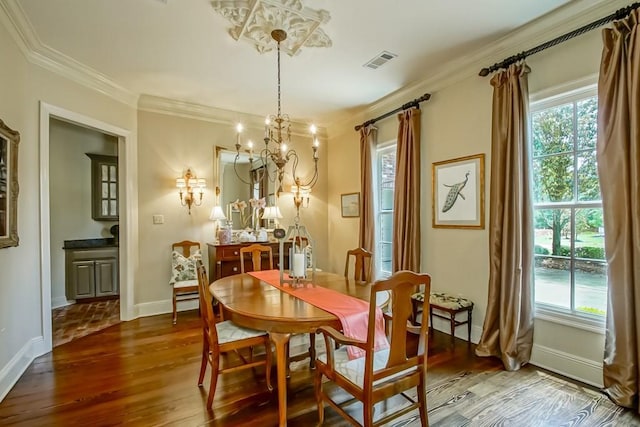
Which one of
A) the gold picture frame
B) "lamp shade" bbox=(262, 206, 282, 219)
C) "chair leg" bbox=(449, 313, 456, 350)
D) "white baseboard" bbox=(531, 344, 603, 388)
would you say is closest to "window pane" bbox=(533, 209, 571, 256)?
"white baseboard" bbox=(531, 344, 603, 388)

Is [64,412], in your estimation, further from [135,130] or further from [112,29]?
[135,130]

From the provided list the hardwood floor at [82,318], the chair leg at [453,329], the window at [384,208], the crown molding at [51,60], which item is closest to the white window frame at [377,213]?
the window at [384,208]

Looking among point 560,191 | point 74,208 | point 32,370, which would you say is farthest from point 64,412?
point 560,191

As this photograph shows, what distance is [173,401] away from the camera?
7.28ft

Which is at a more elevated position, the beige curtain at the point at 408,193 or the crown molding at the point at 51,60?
the crown molding at the point at 51,60

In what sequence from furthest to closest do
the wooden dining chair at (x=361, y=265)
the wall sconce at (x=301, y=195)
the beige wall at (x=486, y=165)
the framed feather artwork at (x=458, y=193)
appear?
the wall sconce at (x=301, y=195) → the framed feather artwork at (x=458, y=193) → the wooden dining chair at (x=361, y=265) → the beige wall at (x=486, y=165)

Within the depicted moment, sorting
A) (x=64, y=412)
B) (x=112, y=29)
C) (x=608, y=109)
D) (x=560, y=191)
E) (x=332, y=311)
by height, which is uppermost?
(x=112, y=29)

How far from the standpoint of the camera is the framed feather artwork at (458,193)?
10.4 feet

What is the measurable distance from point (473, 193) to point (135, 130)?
4.14 meters

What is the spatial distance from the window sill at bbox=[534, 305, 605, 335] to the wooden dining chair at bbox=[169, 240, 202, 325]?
3.61 metres

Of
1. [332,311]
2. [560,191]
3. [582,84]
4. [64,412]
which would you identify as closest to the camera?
[332,311]

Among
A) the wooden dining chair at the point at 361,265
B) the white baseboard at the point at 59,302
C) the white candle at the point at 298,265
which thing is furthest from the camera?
the white baseboard at the point at 59,302

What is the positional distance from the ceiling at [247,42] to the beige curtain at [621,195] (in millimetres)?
529

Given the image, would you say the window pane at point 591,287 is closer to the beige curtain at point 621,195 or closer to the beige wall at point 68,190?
the beige curtain at point 621,195
